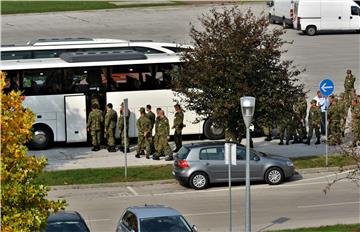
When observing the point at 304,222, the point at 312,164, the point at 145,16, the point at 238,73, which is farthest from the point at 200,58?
the point at 145,16

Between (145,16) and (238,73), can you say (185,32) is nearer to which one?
(145,16)

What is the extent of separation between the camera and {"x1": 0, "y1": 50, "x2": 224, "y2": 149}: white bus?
31.8 m

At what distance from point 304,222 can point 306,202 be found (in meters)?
2.45

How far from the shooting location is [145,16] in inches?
2537

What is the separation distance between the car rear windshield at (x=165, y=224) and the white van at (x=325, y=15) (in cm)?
3822

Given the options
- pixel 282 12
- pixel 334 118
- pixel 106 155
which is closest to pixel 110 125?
pixel 106 155

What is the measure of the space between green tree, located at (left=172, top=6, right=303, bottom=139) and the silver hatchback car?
1.76m

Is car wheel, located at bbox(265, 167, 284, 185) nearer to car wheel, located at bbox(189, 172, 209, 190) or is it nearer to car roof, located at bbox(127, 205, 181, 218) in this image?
car wheel, located at bbox(189, 172, 209, 190)

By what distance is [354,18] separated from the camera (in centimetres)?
5622

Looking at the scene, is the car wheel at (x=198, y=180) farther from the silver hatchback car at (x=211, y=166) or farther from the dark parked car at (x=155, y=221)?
the dark parked car at (x=155, y=221)

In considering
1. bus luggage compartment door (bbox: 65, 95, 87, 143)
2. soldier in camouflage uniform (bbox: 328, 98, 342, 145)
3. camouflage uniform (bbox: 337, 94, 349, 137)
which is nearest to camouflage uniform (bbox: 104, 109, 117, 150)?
bus luggage compartment door (bbox: 65, 95, 87, 143)

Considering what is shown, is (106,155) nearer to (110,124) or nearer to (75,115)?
(110,124)

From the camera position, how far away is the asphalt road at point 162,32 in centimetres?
4753

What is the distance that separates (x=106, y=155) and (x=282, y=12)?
98.6ft
